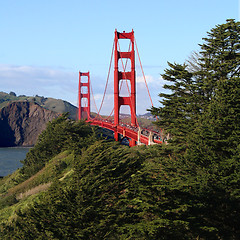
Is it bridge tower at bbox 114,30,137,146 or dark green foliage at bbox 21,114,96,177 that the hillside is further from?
bridge tower at bbox 114,30,137,146

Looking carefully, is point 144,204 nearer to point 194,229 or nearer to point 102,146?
point 194,229

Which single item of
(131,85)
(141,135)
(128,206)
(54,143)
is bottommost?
(128,206)

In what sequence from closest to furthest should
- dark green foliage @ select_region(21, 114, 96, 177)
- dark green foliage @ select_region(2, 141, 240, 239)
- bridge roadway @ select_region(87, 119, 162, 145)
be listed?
dark green foliage @ select_region(2, 141, 240, 239)
bridge roadway @ select_region(87, 119, 162, 145)
dark green foliage @ select_region(21, 114, 96, 177)

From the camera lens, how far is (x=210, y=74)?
98.5 ft

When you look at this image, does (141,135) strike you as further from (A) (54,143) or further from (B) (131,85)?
(B) (131,85)

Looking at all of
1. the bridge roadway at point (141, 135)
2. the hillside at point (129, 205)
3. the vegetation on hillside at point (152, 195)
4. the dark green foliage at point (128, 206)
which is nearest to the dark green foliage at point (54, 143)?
the bridge roadway at point (141, 135)

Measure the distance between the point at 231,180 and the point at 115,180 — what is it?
17.9 feet

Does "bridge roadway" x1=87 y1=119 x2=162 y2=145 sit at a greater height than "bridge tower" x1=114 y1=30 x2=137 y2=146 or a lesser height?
lesser

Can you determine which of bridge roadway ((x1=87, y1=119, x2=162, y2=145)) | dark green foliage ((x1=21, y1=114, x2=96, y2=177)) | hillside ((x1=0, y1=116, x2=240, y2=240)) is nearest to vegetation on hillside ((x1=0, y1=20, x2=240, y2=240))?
hillside ((x1=0, y1=116, x2=240, y2=240))

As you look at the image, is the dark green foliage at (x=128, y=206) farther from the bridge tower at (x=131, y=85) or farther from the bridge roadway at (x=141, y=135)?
the bridge tower at (x=131, y=85)

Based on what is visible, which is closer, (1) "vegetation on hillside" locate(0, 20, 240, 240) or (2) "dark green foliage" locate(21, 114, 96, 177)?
(1) "vegetation on hillside" locate(0, 20, 240, 240)

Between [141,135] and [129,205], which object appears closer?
[129,205]

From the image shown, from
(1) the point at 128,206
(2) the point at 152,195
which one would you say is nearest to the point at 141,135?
(1) the point at 128,206

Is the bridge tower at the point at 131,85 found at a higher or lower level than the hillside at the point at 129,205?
higher
